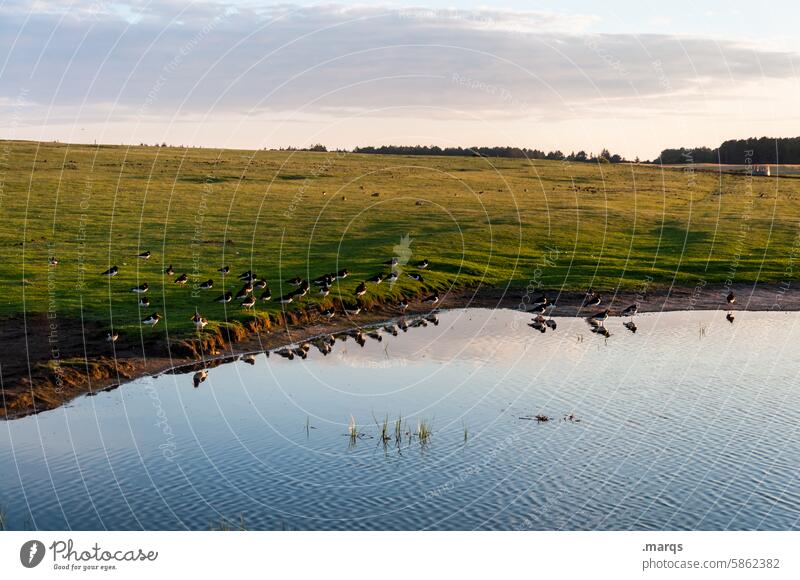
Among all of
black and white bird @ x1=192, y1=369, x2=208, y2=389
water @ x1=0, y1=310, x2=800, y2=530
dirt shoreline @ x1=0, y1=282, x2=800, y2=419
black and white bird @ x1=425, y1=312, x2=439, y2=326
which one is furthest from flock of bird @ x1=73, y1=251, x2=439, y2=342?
water @ x1=0, y1=310, x2=800, y2=530

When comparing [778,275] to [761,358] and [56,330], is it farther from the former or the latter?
[56,330]

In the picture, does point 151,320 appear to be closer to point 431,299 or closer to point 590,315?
point 431,299

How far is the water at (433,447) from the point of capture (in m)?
24.7

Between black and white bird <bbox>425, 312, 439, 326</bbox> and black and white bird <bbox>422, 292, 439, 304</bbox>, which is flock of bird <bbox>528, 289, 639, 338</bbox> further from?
black and white bird <bbox>422, 292, 439, 304</bbox>

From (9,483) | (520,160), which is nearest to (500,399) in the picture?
(9,483)

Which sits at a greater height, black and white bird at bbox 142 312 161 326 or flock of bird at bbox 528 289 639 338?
black and white bird at bbox 142 312 161 326

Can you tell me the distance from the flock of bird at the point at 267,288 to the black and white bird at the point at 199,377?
4.94 metres

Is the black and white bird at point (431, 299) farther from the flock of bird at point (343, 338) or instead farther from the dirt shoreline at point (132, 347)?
the flock of bird at point (343, 338)

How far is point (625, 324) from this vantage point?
55594mm

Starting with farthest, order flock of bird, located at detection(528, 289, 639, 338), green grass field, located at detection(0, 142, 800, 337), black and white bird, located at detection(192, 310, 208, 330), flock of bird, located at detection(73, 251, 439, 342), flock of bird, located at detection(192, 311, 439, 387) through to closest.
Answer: green grass field, located at detection(0, 142, 800, 337) → flock of bird, located at detection(528, 289, 639, 338) → flock of bird, located at detection(73, 251, 439, 342) → black and white bird, located at detection(192, 310, 208, 330) → flock of bird, located at detection(192, 311, 439, 387)

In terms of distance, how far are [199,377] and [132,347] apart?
4869 millimetres

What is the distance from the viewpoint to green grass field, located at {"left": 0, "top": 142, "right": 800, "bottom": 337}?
57844 mm

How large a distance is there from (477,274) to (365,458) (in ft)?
132

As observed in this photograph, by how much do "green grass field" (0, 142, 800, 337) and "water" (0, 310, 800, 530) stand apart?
11.8 metres
